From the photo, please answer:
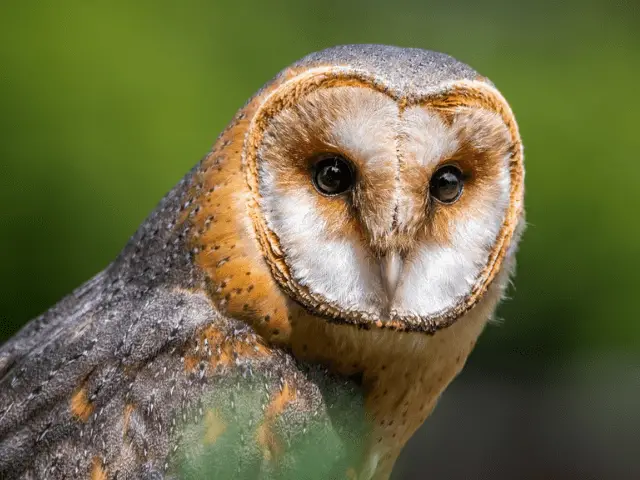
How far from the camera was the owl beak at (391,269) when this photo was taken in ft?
5.07

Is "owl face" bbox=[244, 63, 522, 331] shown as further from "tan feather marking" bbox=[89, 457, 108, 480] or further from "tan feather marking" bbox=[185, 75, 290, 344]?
"tan feather marking" bbox=[89, 457, 108, 480]

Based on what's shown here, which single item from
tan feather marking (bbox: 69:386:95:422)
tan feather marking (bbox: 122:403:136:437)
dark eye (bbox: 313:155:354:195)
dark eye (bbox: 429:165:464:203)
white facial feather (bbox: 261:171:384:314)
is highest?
dark eye (bbox: 429:165:464:203)

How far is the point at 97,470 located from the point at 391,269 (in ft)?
1.99

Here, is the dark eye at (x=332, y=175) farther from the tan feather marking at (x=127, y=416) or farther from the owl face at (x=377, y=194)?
the tan feather marking at (x=127, y=416)

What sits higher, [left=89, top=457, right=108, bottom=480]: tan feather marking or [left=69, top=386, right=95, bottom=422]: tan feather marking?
[left=69, top=386, right=95, bottom=422]: tan feather marking

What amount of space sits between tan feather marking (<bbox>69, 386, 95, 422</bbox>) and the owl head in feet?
0.95

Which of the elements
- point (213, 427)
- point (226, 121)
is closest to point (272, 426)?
point (213, 427)

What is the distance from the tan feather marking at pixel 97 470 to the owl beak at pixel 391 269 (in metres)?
0.57

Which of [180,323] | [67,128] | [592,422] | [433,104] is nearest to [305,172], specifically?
[433,104]

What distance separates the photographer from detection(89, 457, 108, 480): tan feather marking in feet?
5.17

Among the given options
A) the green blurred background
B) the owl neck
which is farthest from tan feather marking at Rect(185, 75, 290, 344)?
the green blurred background

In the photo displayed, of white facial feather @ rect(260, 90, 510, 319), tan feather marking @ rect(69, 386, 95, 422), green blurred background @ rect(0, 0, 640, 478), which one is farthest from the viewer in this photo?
green blurred background @ rect(0, 0, 640, 478)

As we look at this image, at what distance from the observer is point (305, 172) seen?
1.56 meters

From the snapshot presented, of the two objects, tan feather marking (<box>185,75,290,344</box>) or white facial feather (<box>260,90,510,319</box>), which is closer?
white facial feather (<box>260,90,510,319</box>)
